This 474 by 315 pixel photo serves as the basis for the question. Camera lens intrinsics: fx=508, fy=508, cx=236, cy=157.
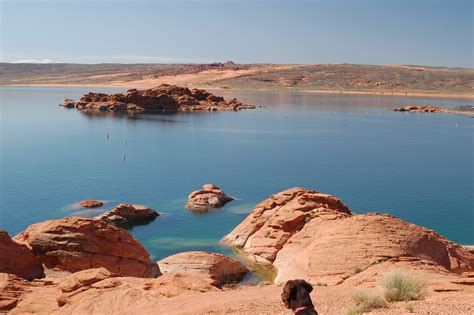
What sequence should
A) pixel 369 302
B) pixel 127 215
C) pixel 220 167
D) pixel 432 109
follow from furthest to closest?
1. pixel 432 109
2. pixel 220 167
3. pixel 127 215
4. pixel 369 302

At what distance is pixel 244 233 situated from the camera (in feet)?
95.1

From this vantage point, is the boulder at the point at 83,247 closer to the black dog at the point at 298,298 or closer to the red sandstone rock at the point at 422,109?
the black dog at the point at 298,298

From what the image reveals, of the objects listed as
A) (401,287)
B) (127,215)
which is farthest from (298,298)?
(127,215)

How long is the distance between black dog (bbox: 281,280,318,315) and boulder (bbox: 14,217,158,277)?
15612 millimetres

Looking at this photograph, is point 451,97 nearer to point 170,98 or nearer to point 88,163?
point 170,98

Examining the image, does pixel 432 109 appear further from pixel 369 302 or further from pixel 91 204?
pixel 369 302

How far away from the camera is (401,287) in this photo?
12328mm

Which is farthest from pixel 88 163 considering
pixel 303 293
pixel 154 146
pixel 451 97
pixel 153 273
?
pixel 451 97

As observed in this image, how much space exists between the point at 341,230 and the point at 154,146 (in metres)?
49.0

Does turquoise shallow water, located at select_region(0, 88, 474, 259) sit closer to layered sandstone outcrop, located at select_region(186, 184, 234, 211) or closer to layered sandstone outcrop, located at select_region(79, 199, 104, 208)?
layered sandstone outcrop, located at select_region(79, 199, 104, 208)

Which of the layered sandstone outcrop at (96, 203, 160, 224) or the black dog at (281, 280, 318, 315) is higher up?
the black dog at (281, 280, 318, 315)

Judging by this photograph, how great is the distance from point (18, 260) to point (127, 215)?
14.0 metres

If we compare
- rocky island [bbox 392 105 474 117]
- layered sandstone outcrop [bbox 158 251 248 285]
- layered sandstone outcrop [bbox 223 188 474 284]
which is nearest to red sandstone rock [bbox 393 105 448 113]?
rocky island [bbox 392 105 474 117]

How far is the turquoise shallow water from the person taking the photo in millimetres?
35125
